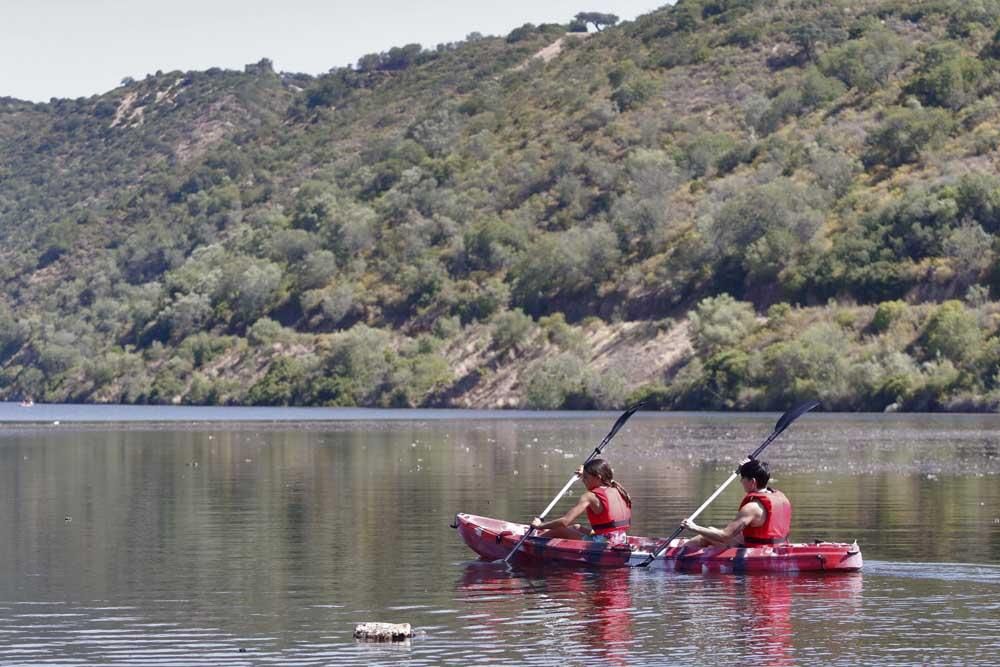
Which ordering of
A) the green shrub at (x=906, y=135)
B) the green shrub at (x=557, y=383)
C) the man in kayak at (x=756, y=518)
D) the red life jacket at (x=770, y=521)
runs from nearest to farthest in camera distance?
the man in kayak at (x=756, y=518), the red life jacket at (x=770, y=521), the green shrub at (x=557, y=383), the green shrub at (x=906, y=135)

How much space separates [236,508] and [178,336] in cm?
12596

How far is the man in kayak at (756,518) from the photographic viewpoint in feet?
108

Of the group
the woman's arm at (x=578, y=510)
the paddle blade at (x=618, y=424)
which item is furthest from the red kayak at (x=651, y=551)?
the paddle blade at (x=618, y=424)

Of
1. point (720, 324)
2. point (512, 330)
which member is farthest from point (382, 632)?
point (512, 330)

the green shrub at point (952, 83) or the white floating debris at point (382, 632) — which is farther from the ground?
the green shrub at point (952, 83)

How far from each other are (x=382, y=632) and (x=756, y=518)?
9.42 metres

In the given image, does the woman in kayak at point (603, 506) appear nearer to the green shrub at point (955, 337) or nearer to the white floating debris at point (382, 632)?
the white floating debris at point (382, 632)

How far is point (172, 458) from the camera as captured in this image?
70875mm

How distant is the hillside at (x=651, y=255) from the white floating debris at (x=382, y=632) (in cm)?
8135

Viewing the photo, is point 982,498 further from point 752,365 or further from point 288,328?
point 288,328

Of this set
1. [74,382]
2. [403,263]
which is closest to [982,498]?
[403,263]

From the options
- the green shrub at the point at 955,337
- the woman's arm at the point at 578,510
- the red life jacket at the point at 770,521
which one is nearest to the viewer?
the red life jacket at the point at 770,521

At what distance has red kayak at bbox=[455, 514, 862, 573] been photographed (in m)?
32.9

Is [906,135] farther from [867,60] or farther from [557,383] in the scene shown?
[557,383]
